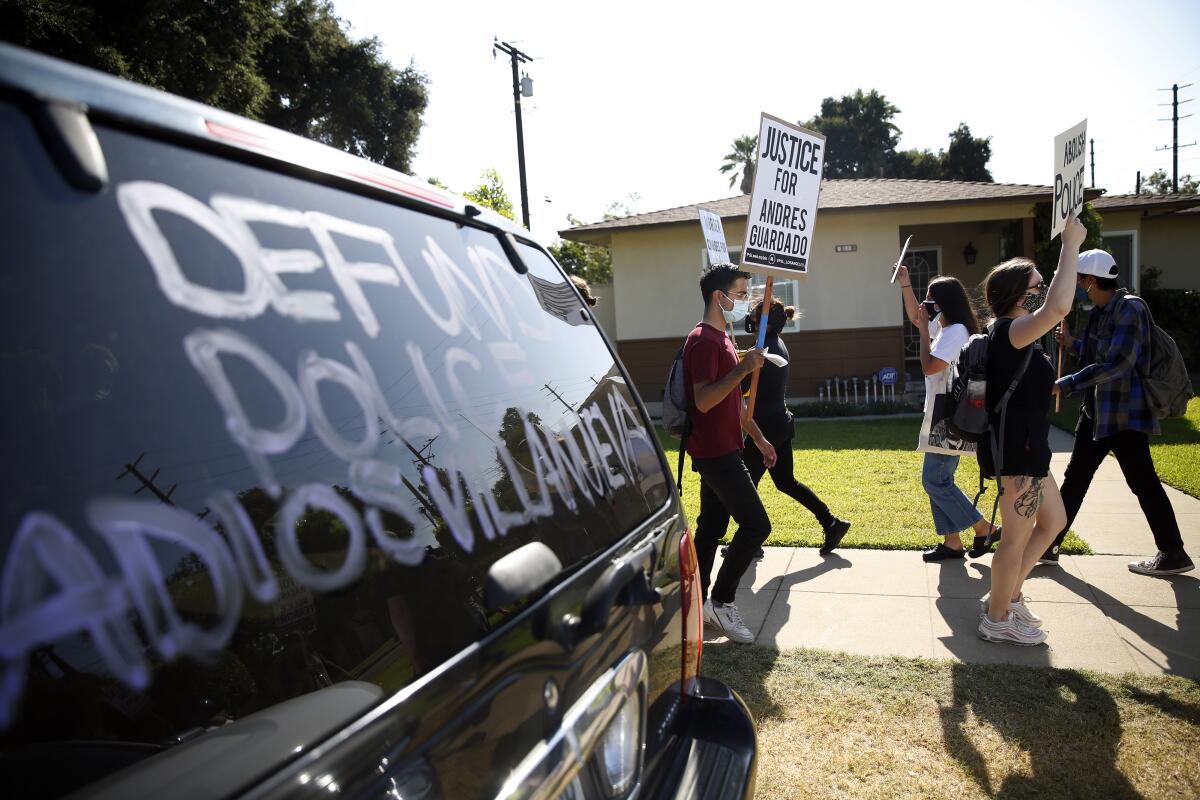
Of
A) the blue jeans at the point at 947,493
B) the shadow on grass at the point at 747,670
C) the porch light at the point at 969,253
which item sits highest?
the porch light at the point at 969,253

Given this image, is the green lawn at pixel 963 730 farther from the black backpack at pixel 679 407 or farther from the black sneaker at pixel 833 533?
the black sneaker at pixel 833 533

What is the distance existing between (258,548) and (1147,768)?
341 cm

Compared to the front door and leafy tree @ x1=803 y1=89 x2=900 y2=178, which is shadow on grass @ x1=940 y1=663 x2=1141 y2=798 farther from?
leafy tree @ x1=803 y1=89 x2=900 y2=178

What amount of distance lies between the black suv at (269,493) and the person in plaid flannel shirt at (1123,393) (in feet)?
14.4

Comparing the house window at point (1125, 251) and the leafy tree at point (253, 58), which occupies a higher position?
the leafy tree at point (253, 58)

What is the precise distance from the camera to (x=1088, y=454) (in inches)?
195

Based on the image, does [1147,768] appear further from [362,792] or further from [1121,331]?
[362,792]

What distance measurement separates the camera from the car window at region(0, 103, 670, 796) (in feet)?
2.49

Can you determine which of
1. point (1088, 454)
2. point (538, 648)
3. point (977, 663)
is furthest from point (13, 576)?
point (1088, 454)

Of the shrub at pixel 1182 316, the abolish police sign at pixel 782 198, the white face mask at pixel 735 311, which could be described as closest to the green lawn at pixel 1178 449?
the white face mask at pixel 735 311

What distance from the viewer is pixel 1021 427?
3.57 m

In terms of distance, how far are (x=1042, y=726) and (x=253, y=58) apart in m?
20.7

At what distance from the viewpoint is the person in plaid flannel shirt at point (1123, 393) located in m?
4.66

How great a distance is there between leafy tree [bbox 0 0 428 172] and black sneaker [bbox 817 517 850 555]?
504 inches
